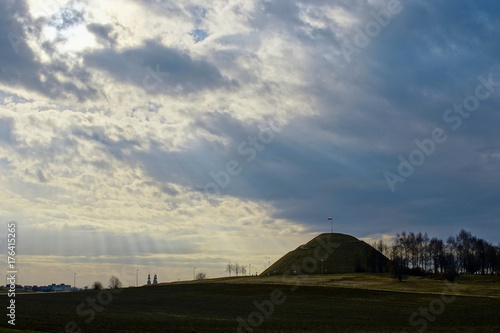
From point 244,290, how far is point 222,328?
8044 cm

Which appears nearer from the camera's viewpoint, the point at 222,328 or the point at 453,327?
the point at 222,328

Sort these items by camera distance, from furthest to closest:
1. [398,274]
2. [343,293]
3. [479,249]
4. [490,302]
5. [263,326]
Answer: [479,249] < [398,274] < [343,293] < [490,302] < [263,326]

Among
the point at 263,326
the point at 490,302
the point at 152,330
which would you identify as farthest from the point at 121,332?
the point at 490,302

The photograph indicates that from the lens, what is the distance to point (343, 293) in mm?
105250

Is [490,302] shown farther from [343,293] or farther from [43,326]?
[43,326]

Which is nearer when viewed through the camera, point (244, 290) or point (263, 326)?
point (263, 326)

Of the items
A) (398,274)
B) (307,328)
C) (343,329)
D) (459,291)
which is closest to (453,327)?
(343,329)

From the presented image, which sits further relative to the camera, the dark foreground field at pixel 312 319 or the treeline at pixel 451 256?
the treeline at pixel 451 256

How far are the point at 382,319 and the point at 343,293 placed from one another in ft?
166

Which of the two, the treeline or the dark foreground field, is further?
the treeline

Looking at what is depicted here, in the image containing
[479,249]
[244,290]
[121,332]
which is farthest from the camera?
[479,249]

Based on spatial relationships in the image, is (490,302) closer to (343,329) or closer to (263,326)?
(343,329)

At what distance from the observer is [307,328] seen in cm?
4534

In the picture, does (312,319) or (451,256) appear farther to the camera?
(451,256)
